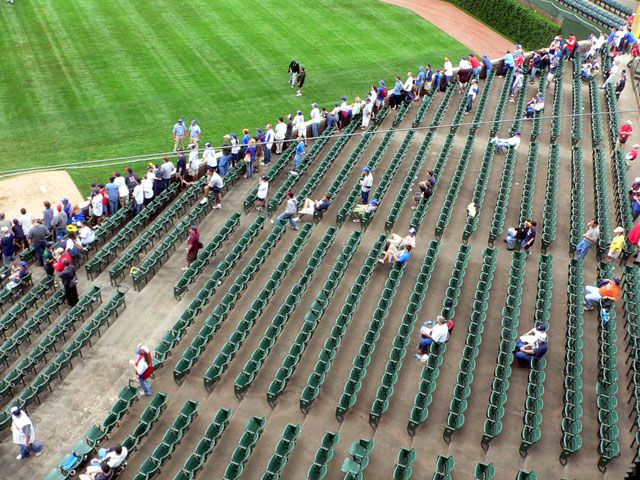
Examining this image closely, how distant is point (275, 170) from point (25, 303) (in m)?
7.73

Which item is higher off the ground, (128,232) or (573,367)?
(573,367)

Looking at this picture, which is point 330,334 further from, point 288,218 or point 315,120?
point 315,120

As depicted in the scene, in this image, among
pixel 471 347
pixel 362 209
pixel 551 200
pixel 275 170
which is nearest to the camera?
pixel 471 347

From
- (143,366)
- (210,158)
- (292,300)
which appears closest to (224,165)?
(210,158)

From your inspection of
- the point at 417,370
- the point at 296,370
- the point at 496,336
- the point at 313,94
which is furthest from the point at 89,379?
the point at 313,94

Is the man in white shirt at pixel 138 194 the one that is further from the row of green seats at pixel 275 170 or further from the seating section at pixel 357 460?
the seating section at pixel 357 460

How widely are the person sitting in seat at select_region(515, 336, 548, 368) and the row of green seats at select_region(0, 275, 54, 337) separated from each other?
9.83m

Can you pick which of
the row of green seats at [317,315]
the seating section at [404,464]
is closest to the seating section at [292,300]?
the row of green seats at [317,315]

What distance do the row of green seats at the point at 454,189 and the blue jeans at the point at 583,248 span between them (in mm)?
3112

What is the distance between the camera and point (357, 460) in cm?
984

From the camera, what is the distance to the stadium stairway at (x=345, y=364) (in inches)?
402

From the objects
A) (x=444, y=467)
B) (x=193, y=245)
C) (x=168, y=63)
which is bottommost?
(x=168, y=63)

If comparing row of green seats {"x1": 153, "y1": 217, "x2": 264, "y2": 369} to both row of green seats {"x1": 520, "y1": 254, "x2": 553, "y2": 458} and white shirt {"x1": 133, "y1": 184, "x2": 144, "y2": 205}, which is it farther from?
row of green seats {"x1": 520, "y1": 254, "x2": 553, "y2": 458}

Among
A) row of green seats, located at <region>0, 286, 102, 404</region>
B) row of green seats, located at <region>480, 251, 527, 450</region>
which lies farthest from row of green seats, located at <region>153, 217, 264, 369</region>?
row of green seats, located at <region>480, 251, 527, 450</region>
